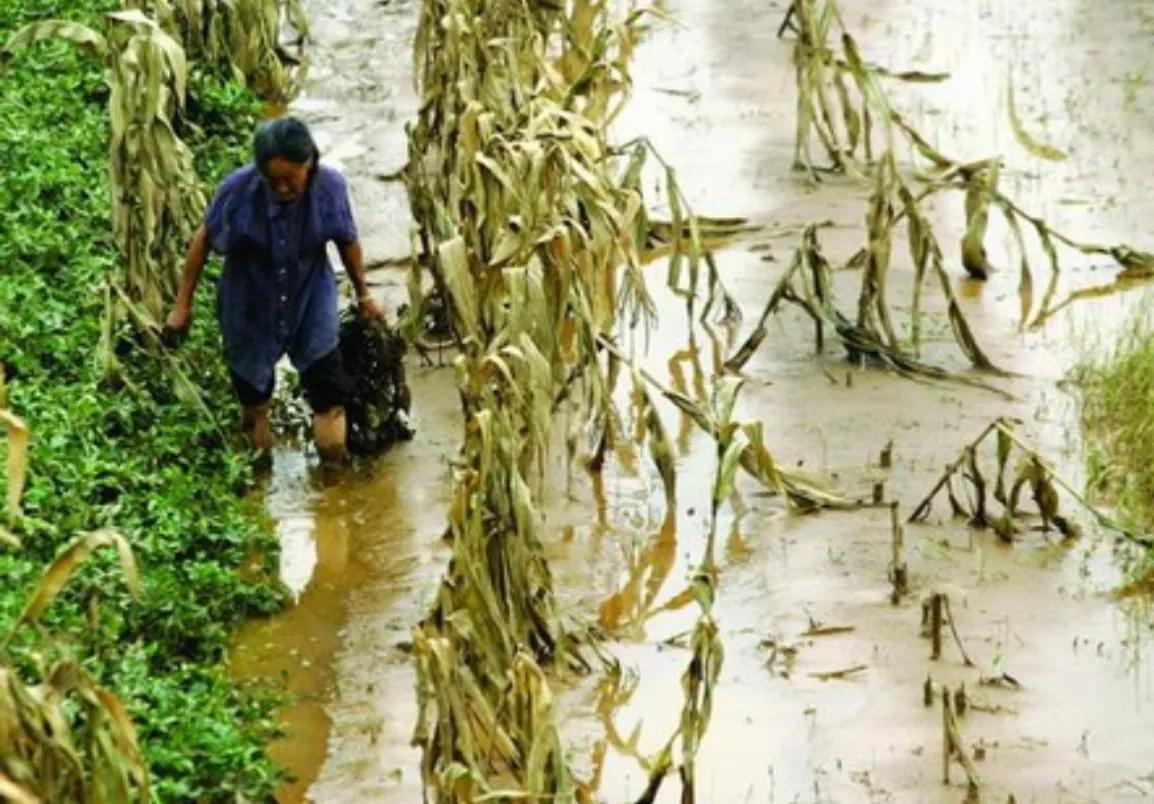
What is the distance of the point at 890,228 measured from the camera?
9086 mm

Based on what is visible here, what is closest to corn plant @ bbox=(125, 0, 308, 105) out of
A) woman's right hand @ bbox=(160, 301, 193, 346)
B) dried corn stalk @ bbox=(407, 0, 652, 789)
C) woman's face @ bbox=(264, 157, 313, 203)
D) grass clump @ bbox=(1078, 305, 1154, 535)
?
dried corn stalk @ bbox=(407, 0, 652, 789)

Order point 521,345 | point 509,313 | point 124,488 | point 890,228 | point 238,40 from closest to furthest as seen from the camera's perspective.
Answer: point 521,345, point 509,313, point 124,488, point 890,228, point 238,40

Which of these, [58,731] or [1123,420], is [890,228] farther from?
[58,731]

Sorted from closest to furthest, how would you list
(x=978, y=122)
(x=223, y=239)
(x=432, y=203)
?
1. (x=223, y=239)
2. (x=432, y=203)
3. (x=978, y=122)

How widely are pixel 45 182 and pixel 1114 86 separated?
16.7ft

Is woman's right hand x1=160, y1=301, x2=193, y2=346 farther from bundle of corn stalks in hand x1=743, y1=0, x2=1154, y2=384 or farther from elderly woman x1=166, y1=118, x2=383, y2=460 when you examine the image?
bundle of corn stalks in hand x1=743, y1=0, x2=1154, y2=384

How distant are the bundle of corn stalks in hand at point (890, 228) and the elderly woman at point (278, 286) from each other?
1614mm

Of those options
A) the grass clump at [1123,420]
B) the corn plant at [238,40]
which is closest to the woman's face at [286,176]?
the grass clump at [1123,420]

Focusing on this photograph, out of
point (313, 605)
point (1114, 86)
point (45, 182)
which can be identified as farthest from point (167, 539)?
point (1114, 86)

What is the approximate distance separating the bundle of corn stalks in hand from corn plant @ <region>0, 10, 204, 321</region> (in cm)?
199

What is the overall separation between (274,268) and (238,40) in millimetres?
3918

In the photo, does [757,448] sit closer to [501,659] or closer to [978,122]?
[501,659]

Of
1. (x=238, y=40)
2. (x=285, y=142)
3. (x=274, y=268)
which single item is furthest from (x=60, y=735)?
(x=238, y=40)

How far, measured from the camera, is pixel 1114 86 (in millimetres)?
12172
